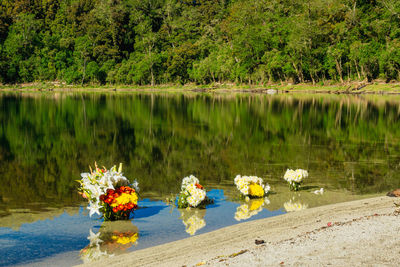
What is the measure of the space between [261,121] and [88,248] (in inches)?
1116

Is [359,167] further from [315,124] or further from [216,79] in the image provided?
[216,79]

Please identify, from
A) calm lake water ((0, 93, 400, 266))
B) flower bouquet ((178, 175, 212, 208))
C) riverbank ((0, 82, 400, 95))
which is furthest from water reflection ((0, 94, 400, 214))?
riverbank ((0, 82, 400, 95))

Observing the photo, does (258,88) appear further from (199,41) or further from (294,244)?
(294,244)

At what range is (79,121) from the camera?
37.5 m

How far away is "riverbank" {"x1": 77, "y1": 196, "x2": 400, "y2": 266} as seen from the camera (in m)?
6.65


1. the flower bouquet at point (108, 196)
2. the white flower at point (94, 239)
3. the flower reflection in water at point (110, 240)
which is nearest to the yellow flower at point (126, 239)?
the flower reflection in water at point (110, 240)

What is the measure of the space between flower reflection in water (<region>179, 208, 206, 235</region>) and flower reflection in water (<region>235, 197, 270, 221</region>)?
934 mm

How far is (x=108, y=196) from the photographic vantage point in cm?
1107

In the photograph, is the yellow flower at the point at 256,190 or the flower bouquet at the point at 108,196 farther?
the yellow flower at the point at 256,190

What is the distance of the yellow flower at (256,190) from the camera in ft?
43.1

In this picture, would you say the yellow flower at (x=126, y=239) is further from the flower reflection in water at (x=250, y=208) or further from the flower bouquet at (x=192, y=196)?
the flower reflection in water at (x=250, y=208)

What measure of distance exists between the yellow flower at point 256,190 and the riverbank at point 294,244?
250 cm

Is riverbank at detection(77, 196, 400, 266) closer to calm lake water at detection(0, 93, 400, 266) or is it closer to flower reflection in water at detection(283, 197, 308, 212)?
calm lake water at detection(0, 93, 400, 266)

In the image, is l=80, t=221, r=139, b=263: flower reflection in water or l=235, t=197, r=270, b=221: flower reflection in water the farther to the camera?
l=235, t=197, r=270, b=221: flower reflection in water
